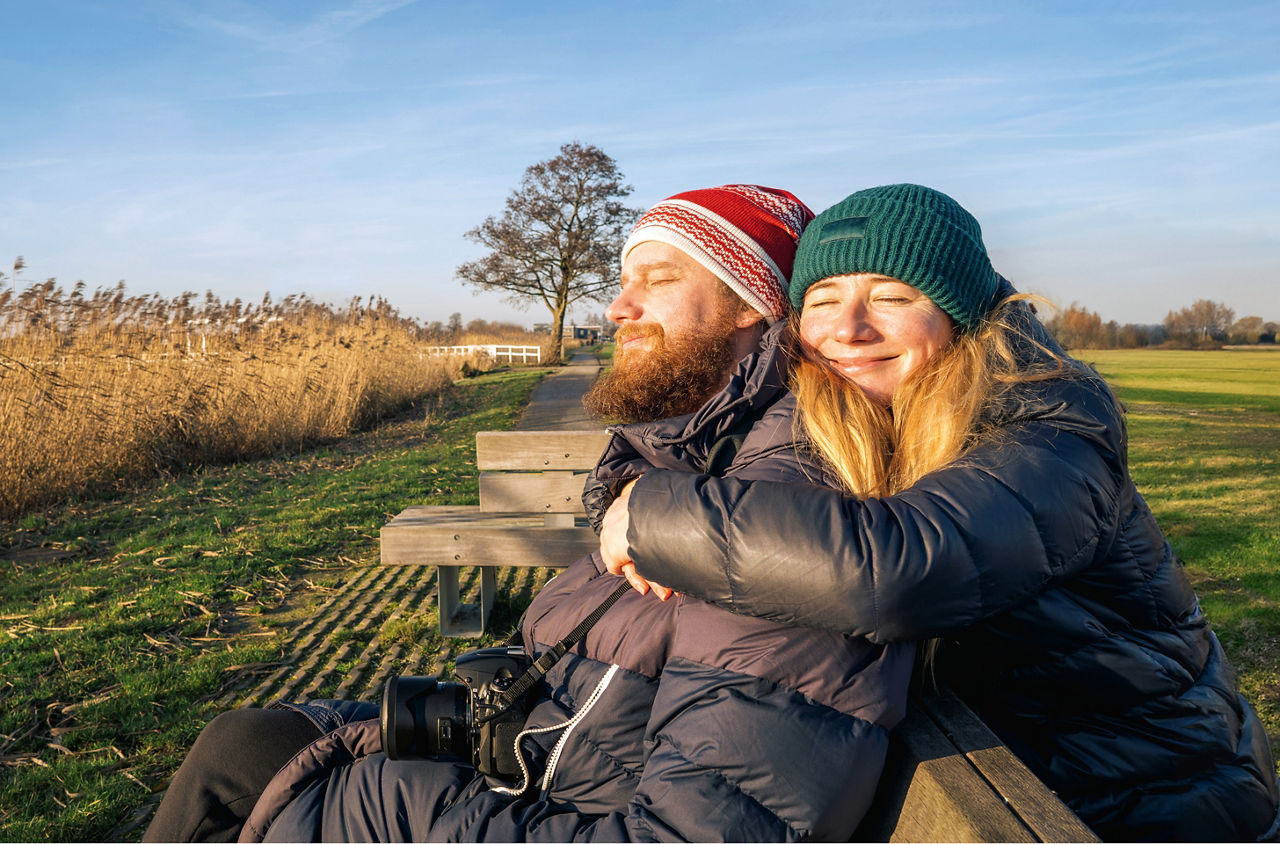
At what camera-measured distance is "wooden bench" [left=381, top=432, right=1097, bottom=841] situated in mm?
1160

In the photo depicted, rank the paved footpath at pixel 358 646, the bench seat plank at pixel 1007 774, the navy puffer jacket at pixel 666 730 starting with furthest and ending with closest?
1. the paved footpath at pixel 358 646
2. the navy puffer jacket at pixel 666 730
3. the bench seat plank at pixel 1007 774

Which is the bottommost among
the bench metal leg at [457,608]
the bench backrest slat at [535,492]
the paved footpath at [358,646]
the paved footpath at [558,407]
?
the paved footpath at [358,646]

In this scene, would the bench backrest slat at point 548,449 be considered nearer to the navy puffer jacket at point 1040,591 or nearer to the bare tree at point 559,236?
the navy puffer jacket at point 1040,591

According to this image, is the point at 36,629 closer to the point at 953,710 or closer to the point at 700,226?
the point at 700,226

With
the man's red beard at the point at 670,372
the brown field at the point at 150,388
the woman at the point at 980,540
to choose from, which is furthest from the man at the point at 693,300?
the brown field at the point at 150,388

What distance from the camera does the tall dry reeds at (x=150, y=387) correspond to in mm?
8508

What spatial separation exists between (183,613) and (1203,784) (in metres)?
5.34

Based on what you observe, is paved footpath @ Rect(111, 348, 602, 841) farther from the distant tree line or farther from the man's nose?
the distant tree line

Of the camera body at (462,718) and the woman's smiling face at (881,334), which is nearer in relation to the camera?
the camera body at (462,718)

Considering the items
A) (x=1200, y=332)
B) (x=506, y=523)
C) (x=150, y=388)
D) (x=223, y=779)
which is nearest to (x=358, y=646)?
(x=506, y=523)

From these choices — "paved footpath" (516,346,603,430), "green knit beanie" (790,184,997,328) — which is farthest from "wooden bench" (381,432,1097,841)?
"paved footpath" (516,346,603,430)

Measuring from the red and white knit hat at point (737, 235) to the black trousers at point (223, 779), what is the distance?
1769mm

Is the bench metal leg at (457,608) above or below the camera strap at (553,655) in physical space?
below

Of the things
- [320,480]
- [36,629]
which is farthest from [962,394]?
[320,480]
